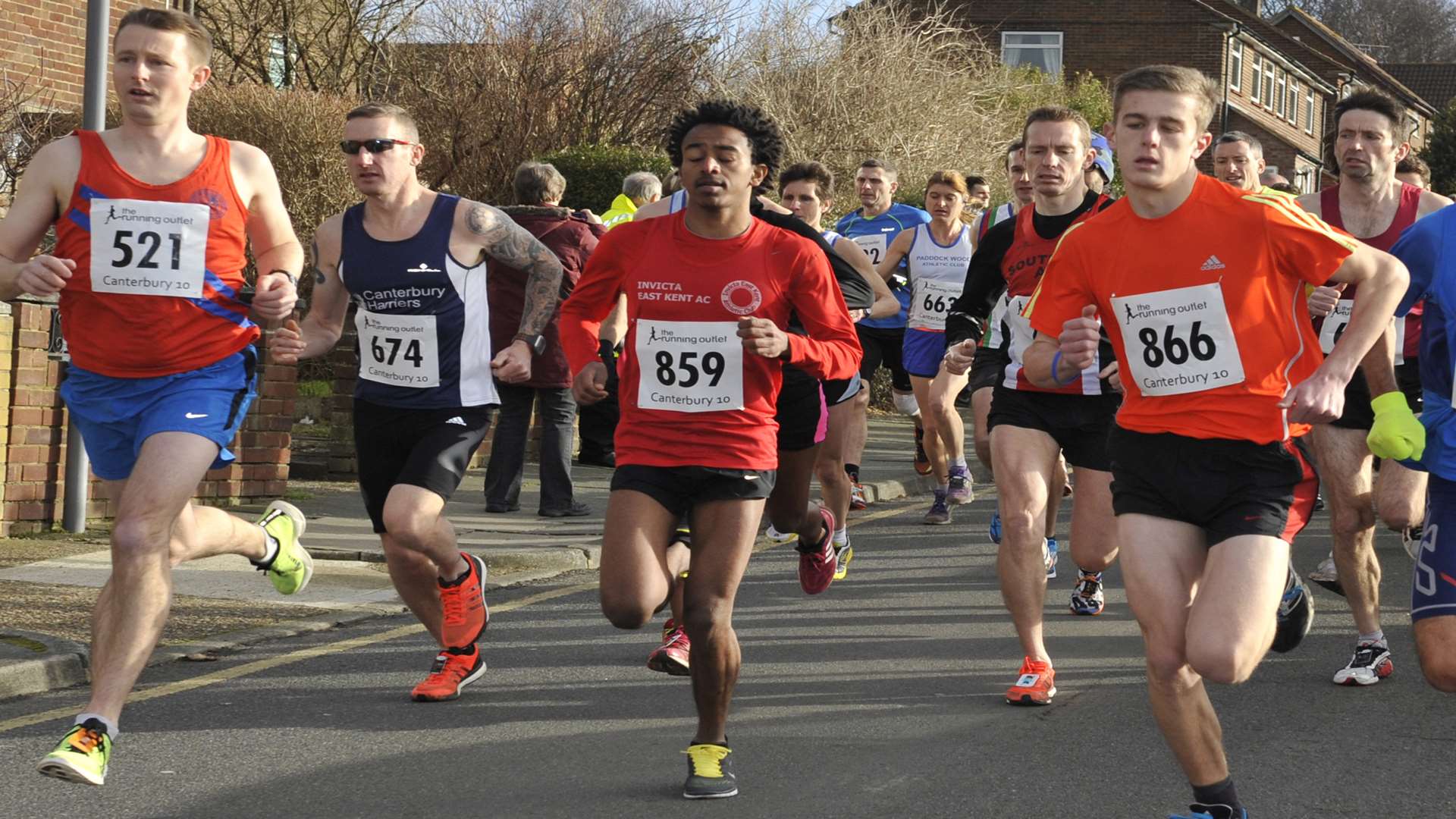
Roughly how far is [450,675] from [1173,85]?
10.7 ft

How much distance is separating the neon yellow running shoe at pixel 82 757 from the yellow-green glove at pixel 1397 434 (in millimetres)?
3409

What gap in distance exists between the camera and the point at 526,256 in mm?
6816

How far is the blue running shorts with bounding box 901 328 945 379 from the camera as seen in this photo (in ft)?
39.2

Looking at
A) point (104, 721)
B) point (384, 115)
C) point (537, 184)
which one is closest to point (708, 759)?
point (104, 721)

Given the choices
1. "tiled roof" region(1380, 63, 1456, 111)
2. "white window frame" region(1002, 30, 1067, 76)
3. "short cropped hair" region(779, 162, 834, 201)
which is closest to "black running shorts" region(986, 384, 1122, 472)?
"short cropped hair" region(779, 162, 834, 201)

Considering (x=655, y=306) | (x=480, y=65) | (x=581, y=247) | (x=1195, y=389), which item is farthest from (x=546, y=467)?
(x=480, y=65)

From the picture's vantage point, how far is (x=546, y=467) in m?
11.5

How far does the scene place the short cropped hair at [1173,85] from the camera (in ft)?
15.7

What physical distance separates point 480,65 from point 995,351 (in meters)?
16.6

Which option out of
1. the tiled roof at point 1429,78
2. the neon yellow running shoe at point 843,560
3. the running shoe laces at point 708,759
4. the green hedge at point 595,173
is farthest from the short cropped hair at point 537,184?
the tiled roof at point 1429,78

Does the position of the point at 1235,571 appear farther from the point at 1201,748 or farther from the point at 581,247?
the point at 581,247

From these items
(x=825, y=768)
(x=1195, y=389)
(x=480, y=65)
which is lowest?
(x=825, y=768)

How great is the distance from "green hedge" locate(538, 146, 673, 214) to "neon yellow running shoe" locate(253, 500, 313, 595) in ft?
43.4

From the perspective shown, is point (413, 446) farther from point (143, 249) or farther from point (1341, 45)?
point (1341, 45)
